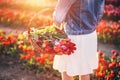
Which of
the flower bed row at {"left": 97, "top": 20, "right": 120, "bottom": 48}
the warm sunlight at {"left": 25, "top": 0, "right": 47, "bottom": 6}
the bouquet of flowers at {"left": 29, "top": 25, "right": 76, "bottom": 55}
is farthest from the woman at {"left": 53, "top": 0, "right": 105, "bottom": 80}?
the warm sunlight at {"left": 25, "top": 0, "right": 47, "bottom": 6}

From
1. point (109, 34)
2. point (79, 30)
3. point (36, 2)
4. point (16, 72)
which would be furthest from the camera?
point (36, 2)

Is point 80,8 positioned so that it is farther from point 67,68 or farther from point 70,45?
point 67,68

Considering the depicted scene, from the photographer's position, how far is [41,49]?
→ 13.8ft

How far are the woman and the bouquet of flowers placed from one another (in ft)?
0.41

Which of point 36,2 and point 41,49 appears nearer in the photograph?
point 41,49

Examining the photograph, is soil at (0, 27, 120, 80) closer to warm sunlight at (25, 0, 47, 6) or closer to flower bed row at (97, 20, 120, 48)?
flower bed row at (97, 20, 120, 48)

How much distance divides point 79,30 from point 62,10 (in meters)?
0.31

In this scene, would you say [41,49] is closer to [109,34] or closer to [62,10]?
[62,10]

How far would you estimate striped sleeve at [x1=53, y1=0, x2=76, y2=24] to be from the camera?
13.7 ft

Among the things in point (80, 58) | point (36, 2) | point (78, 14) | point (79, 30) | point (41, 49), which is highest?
point (36, 2)

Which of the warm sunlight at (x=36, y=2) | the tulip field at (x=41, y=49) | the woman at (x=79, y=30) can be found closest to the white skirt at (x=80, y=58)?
the woman at (x=79, y=30)

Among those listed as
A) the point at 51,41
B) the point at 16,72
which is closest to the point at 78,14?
the point at 51,41

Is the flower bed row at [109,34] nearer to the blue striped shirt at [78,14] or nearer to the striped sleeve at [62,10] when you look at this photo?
the blue striped shirt at [78,14]

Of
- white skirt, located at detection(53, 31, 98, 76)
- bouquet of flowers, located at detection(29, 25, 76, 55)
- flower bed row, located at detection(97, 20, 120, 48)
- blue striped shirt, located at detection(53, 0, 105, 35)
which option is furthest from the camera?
flower bed row, located at detection(97, 20, 120, 48)
